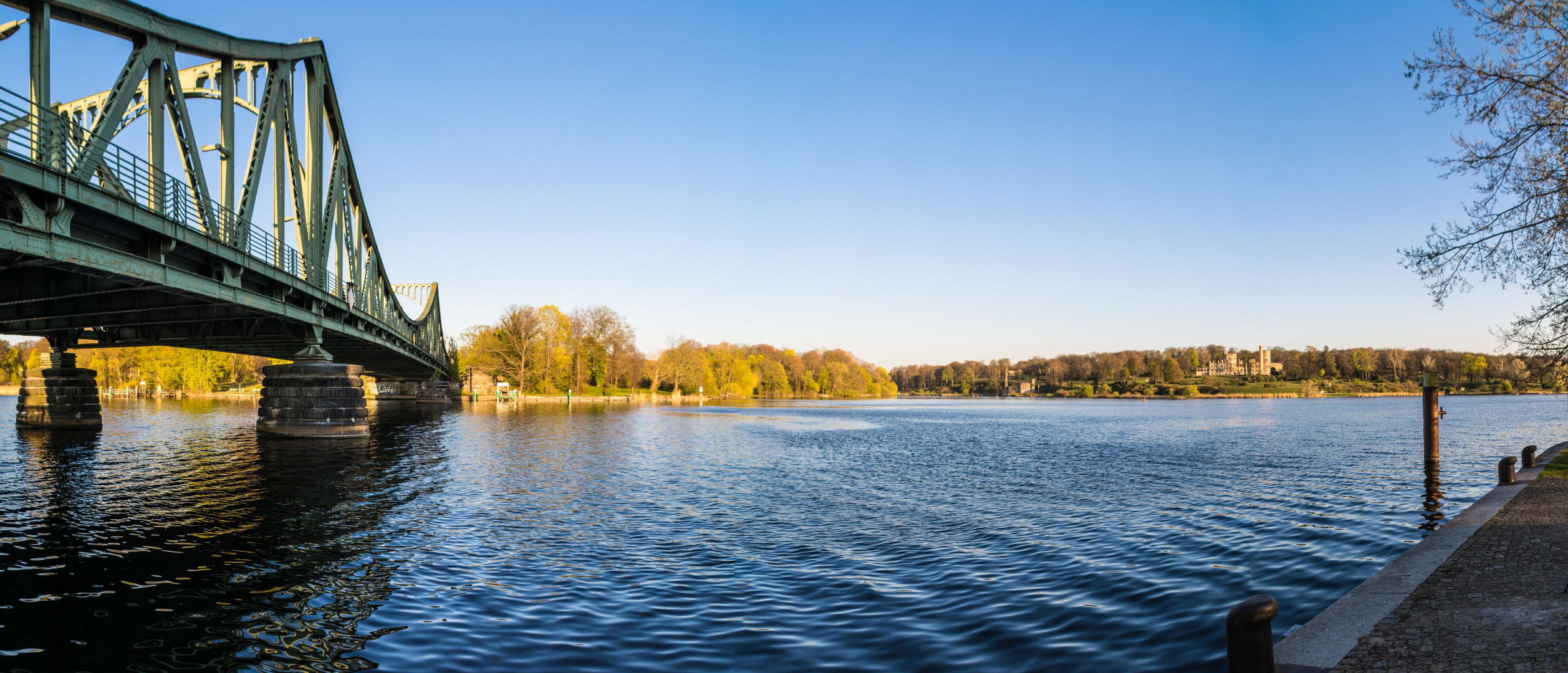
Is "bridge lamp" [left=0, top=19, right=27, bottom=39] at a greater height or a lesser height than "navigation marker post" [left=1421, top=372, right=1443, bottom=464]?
greater

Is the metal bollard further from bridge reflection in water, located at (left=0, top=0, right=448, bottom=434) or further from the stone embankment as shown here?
bridge reflection in water, located at (left=0, top=0, right=448, bottom=434)

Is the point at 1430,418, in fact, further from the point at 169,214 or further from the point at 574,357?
the point at 574,357

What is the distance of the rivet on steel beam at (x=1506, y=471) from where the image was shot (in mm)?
17953

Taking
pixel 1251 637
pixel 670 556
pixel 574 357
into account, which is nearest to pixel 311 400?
pixel 670 556

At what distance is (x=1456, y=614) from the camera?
759 centimetres

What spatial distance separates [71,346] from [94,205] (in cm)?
3324

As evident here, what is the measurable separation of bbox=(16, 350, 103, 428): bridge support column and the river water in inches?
491

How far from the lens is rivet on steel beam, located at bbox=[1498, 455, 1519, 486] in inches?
707

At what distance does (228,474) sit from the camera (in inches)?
952

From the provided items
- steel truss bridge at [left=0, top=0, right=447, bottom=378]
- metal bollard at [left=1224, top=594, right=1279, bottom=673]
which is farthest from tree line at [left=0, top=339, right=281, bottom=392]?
metal bollard at [left=1224, top=594, right=1279, bottom=673]

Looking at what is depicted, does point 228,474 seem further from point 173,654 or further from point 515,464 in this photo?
point 173,654

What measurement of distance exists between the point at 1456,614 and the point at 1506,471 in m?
14.7

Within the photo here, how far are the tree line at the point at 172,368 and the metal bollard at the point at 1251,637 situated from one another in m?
136

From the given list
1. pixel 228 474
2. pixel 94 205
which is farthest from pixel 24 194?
pixel 228 474
